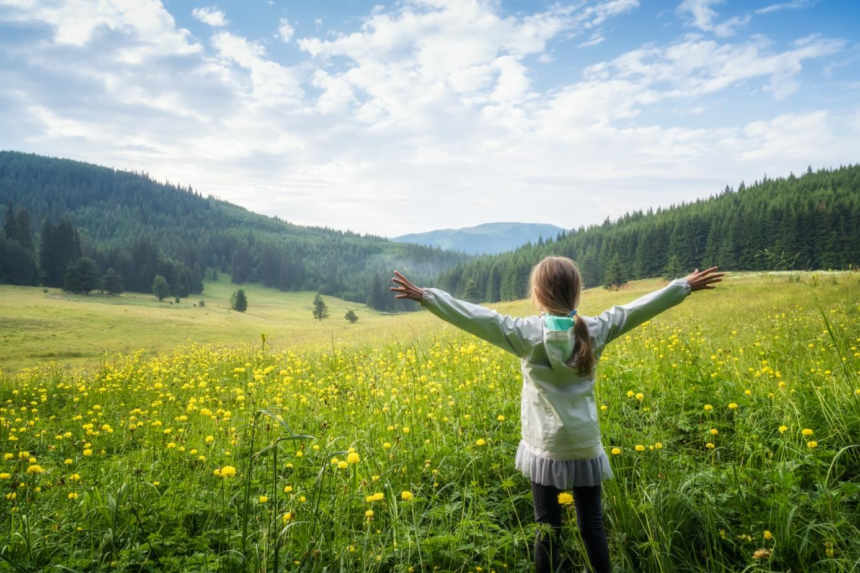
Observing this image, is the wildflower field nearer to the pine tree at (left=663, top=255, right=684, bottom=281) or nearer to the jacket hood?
the jacket hood

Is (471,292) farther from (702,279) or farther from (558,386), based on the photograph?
(558,386)

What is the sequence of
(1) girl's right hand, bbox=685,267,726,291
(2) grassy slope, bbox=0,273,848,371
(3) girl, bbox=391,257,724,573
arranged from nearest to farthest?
(3) girl, bbox=391,257,724,573 → (1) girl's right hand, bbox=685,267,726,291 → (2) grassy slope, bbox=0,273,848,371

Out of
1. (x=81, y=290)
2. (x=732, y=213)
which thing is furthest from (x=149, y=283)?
(x=732, y=213)

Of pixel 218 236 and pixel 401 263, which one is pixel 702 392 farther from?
pixel 401 263

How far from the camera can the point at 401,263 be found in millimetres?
198375

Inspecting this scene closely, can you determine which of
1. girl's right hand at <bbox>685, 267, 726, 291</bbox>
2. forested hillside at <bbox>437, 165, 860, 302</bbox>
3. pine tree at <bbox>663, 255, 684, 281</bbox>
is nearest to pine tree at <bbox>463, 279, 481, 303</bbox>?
forested hillside at <bbox>437, 165, 860, 302</bbox>

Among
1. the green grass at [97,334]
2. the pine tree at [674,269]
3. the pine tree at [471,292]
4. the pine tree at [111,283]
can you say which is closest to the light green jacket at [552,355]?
the green grass at [97,334]

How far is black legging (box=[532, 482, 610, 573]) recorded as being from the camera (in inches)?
93.6

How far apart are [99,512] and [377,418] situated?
7.49ft

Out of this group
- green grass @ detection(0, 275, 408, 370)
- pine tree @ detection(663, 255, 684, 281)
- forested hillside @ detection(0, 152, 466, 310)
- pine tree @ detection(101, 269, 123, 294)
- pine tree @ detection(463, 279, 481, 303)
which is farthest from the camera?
pine tree @ detection(463, 279, 481, 303)

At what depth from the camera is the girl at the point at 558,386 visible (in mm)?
2455

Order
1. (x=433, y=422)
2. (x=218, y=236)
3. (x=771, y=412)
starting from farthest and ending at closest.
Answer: (x=218, y=236) → (x=433, y=422) → (x=771, y=412)

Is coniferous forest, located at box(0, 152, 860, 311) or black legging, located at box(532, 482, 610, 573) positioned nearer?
black legging, located at box(532, 482, 610, 573)

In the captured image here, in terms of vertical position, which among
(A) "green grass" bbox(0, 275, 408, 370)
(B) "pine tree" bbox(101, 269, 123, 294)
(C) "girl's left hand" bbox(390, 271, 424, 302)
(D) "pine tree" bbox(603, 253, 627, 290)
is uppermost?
(D) "pine tree" bbox(603, 253, 627, 290)
